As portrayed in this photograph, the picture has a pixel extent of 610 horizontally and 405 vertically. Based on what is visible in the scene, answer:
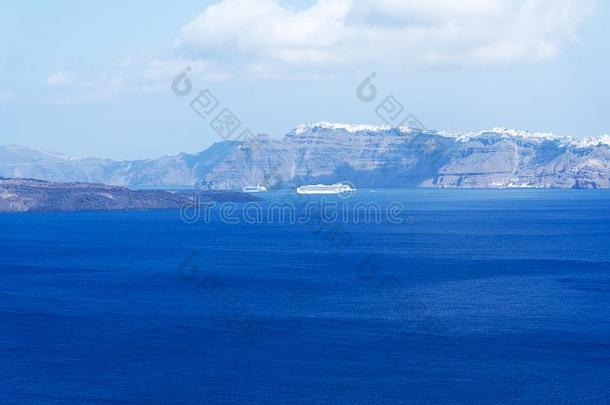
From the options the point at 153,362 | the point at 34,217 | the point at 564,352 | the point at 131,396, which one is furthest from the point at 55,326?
the point at 34,217

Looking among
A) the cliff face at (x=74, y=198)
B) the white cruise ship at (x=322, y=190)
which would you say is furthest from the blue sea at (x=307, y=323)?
the white cruise ship at (x=322, y=190)

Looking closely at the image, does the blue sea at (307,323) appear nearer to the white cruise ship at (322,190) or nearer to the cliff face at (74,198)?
the cliff face at (74,198)

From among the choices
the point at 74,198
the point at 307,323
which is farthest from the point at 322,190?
the point at 307,323

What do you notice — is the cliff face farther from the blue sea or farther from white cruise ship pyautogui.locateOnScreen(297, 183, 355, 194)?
the blue sea

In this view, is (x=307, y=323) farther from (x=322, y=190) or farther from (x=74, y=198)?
(x=322, y=190)

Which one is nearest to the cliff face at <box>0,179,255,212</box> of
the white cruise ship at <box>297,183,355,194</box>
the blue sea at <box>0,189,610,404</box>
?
the white cruise ship at <box>297,183,355,194</box>

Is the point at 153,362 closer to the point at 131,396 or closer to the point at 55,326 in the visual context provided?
the point at 131,396
